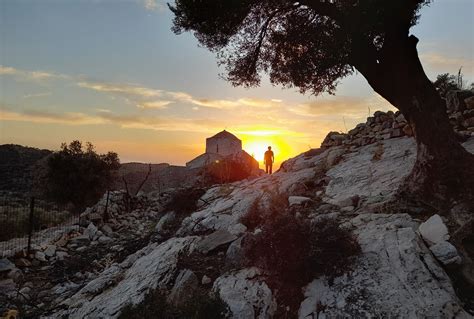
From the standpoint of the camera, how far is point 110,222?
18922 millimetres

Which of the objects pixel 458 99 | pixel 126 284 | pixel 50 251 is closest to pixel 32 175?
pixel 50 251

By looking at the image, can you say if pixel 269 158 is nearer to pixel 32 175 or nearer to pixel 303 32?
pixel 303 32

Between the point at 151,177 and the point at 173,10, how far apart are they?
37980 mm

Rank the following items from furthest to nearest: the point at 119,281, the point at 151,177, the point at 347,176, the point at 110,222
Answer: the point at 151,177, the point at 110,222, the point at 347,176, the point at 119,281

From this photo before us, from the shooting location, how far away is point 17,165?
60.2m

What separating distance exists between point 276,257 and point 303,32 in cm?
599

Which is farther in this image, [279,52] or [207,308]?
[279,52]

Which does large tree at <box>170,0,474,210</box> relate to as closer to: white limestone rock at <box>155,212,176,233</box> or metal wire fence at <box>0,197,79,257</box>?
white limestone rock at <box>155,212,176,233</box>

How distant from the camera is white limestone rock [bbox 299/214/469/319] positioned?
5.72m

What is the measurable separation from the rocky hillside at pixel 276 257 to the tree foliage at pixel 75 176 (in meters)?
11.8

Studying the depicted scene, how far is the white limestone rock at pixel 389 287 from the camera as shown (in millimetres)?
5718

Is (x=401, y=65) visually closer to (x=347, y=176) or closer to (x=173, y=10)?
(x=347, y=176)

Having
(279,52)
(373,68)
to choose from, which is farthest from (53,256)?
(373,68)

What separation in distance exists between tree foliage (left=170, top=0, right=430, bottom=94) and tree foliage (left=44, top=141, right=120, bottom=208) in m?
18.8
